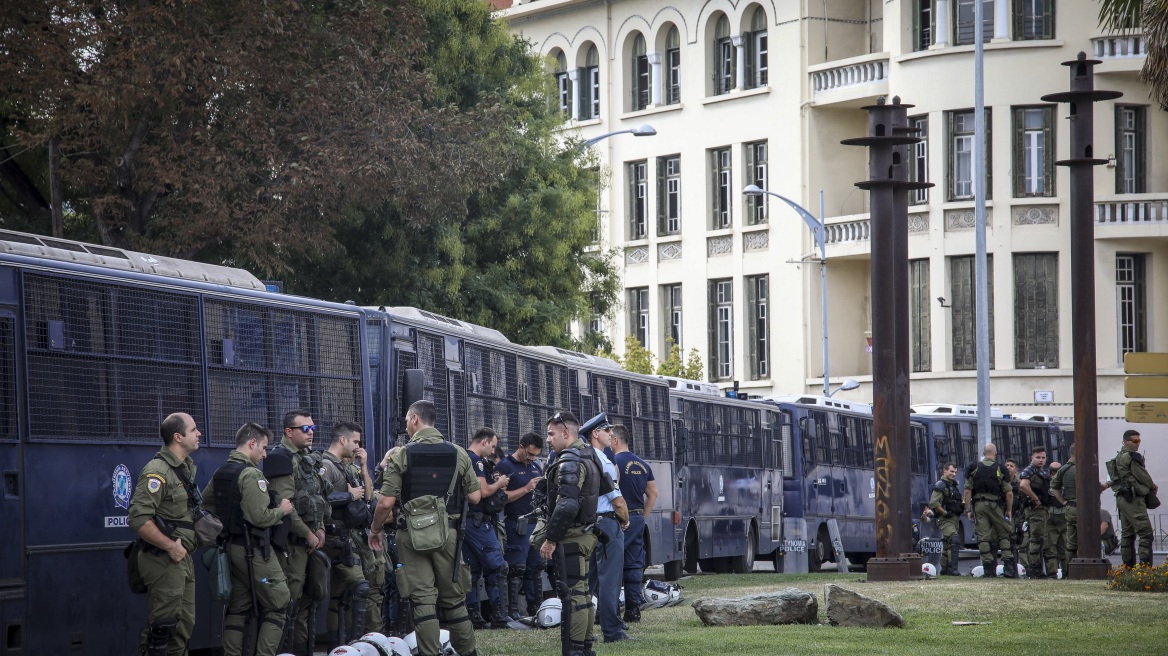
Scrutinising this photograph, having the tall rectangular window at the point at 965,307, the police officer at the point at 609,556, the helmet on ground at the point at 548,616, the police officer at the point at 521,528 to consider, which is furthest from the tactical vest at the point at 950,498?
the tall rectangular window at the point at 965,307

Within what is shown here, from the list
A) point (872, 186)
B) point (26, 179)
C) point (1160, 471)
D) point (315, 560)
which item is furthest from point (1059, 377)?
Result: point (315, 560)

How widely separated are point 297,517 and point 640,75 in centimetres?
4854

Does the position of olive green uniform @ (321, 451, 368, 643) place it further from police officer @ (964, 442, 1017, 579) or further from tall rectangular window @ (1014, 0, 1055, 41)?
tall rectangular window @ (1014, 0, 1055, 41)

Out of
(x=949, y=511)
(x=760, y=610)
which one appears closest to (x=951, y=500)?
(x=949, y=511)

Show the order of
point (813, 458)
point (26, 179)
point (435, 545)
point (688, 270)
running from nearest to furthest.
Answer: point (435, 545) < point (26, 179) < point (813, 458) < point (688, 270)

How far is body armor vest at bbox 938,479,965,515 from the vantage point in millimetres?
27156

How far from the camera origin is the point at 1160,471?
49.4m

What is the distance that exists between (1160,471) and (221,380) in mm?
39936

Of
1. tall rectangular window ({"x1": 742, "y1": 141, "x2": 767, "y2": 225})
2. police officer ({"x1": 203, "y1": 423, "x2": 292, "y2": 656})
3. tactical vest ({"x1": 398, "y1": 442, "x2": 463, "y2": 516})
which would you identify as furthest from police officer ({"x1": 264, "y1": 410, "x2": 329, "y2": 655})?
tall rectangular window ({"x1": 742, "y1": 141, "x2": 767, "y2": 225})

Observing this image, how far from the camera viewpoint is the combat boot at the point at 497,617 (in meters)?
17.4

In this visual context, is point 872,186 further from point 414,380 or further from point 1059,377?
point 1059,377

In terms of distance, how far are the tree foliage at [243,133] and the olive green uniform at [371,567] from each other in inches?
348

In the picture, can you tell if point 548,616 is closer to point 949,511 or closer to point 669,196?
point 949,511

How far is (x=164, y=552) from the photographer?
37.7 ft
